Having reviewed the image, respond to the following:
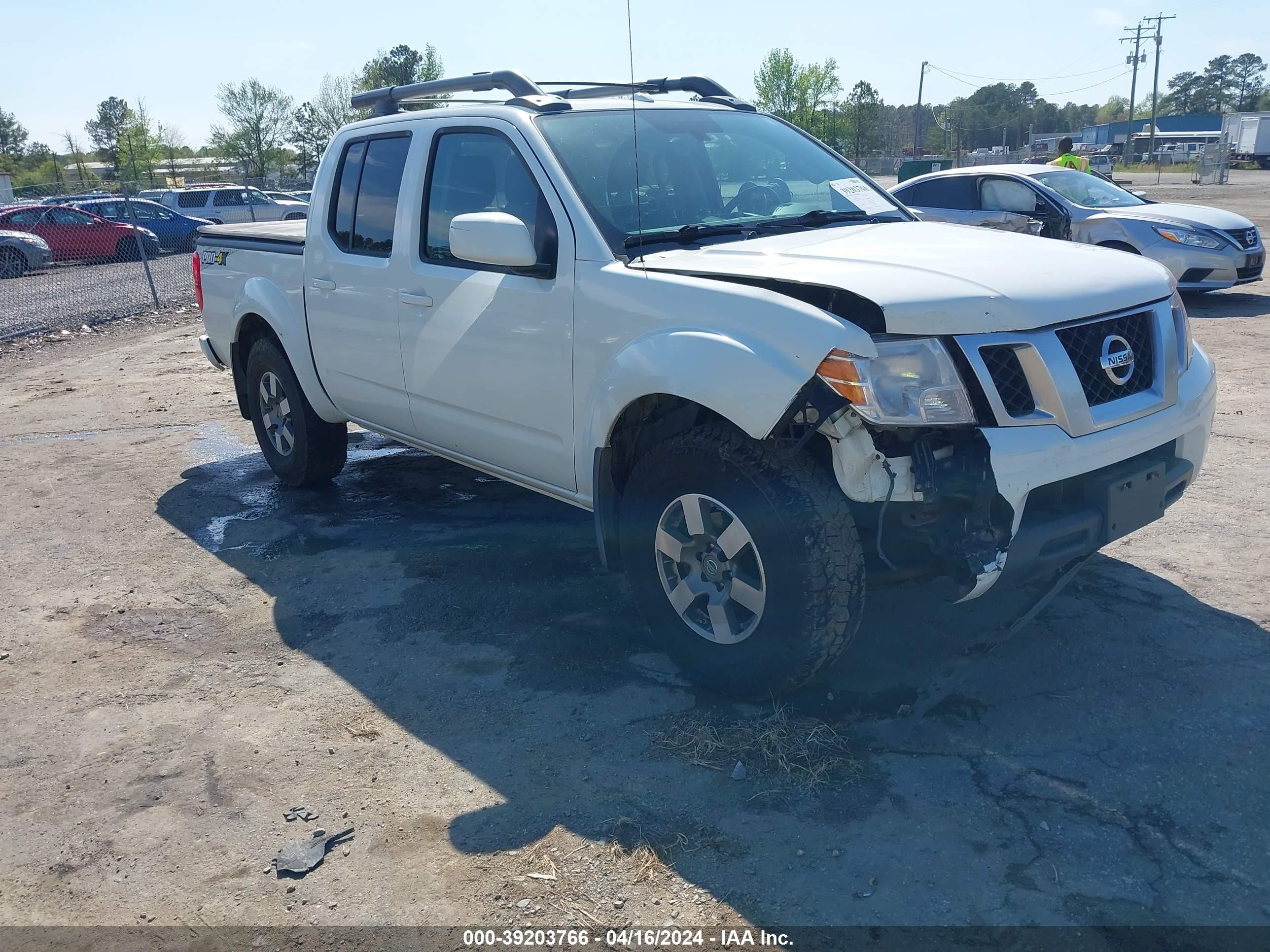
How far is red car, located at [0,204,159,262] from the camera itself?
23.7 m

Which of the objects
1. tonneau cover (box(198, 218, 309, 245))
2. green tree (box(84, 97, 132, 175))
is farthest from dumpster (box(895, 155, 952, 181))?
green tree (box(84, 97, 132, 175))

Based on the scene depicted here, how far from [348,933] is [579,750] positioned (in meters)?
0.95

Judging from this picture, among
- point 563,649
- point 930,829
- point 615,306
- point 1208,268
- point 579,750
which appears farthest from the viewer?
point 1208,268

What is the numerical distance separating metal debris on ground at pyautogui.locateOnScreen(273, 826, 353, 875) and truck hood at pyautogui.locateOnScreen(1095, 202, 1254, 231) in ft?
35.3

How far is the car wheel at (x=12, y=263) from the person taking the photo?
69.7 feet

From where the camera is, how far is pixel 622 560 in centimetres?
384

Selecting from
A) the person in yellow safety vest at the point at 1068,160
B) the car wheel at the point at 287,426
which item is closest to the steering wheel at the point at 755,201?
the car wheel at the point at 287,426

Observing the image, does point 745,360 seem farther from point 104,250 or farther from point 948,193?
point 104,250

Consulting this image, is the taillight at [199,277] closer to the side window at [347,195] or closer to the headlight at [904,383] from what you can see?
the side window at [347,195]

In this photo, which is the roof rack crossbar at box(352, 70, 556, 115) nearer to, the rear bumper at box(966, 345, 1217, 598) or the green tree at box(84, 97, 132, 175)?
the rear bumper at box(966, 345, 1217, 598)

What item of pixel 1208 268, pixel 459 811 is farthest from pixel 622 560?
pixel 1208 268

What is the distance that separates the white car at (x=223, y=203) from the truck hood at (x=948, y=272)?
87.3ft

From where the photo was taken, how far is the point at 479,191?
4406 millimetres

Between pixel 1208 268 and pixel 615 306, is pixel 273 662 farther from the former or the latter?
pixel 1208 268
